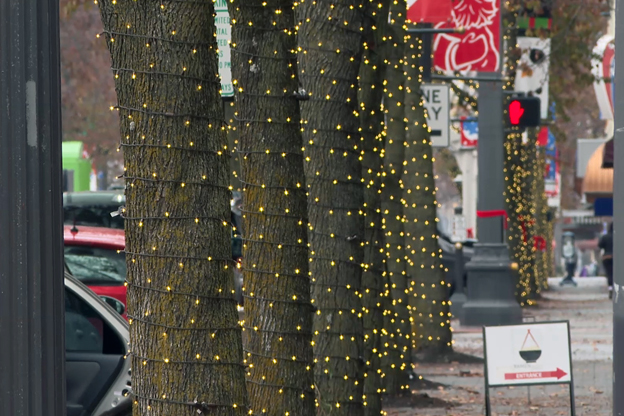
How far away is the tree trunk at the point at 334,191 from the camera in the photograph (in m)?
8.53

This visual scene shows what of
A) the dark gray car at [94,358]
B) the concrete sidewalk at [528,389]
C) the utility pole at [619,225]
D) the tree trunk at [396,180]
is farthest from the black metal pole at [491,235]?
the utility pole at [619,225]

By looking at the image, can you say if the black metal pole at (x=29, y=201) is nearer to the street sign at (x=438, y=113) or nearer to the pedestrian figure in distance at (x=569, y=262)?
the street sign at (x=438, y=113)

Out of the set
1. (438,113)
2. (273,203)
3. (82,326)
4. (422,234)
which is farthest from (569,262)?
(273,203)

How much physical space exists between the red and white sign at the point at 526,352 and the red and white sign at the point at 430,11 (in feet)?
20.4

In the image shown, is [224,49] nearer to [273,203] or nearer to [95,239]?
[95,239]

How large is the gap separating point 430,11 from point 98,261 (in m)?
6.26

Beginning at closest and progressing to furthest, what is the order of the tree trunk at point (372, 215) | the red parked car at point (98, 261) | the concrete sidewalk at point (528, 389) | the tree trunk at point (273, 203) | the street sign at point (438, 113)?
the tree trunk at point (273, 203)
the tree trunk at point (372, 215)
the red parked car at point (98, 261)
the concrete sidewalk at point (528, 389)
the street sign at point (438, 113)

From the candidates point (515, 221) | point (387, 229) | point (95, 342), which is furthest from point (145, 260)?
point (515, 221)

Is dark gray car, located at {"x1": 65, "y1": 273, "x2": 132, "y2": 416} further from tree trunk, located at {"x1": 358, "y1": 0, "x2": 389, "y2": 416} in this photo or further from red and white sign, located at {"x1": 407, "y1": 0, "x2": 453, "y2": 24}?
red and white sign, located at {"x1": 407, "y1": 0, "x2": 453, "y2": 24}

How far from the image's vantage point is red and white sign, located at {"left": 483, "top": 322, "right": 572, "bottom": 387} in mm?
10305

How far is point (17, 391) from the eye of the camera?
4.41 metres

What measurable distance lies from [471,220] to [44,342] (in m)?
52.6

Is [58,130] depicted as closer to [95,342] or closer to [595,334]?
[95,342]

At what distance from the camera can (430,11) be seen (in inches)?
621
